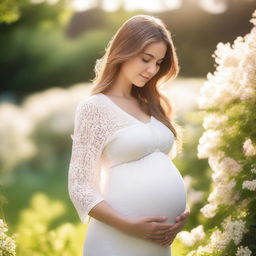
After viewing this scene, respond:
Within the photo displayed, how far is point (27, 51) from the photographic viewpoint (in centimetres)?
1355

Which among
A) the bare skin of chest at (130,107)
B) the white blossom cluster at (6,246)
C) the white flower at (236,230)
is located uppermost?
the bare skin of chest at (130,107)

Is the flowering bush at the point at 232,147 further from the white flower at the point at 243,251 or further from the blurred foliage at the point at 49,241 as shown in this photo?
the blurred foliage at the point at 49,241

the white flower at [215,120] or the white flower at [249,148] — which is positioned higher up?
the white flower at [215,120]

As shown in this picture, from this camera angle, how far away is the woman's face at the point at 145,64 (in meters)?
3.45

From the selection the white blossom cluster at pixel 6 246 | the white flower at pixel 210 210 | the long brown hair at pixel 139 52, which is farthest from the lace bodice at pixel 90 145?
the white flower at pixel 210 210

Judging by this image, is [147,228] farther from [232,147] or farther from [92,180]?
[232,147]

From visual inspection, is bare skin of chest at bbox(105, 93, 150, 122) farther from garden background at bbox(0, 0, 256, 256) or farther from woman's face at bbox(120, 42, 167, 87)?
garden background at bbox(0, 0, 256, 256)

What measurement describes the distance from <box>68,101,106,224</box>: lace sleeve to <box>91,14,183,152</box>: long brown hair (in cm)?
22

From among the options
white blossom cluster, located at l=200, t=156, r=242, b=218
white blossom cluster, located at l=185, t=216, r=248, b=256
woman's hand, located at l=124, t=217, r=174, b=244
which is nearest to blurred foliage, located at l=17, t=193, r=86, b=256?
white blossom cluster, located at l=185, t=216, r=248, b=256

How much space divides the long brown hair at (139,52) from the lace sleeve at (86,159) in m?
0.22

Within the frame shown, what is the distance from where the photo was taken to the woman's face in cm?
345

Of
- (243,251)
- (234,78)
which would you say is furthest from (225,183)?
(234,78)

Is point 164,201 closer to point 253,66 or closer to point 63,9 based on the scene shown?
point 253,66

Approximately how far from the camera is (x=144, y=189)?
3.37m
